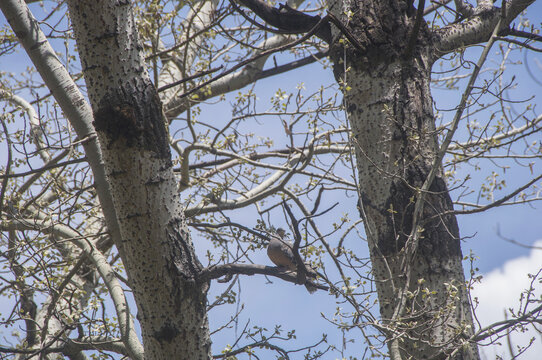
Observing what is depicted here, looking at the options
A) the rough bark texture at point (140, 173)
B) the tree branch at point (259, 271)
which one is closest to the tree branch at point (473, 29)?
the tree branch at point (259, 271)

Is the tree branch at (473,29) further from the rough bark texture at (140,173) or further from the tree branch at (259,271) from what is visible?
the rough bark texture at (140,173)

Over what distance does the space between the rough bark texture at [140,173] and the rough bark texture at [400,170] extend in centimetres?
96

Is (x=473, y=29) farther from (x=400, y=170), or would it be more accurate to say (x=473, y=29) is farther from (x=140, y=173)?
(x=140, y=173)

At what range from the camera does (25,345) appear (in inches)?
159

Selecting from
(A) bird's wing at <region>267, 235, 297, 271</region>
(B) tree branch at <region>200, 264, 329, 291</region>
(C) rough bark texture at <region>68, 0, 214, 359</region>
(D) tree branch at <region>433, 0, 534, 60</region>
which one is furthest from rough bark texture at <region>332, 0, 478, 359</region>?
(A) bird's wing at <region>267, 235, 297, 271</region>

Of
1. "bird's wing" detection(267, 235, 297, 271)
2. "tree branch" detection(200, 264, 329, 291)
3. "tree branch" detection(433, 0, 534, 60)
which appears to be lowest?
"tree branch" detection(200, 264, 329, 291)

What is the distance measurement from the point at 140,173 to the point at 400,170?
128 cm

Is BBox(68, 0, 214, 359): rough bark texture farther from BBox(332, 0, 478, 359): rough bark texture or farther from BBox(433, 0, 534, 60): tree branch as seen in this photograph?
BBox(433, 0, 534, 60): tree branch

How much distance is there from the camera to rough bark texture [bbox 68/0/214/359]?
234 centimetres

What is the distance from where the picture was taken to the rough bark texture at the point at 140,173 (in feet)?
7.68

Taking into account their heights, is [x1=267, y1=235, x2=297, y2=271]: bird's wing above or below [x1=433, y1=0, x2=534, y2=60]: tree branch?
below

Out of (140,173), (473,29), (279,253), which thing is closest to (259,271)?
(140,173)

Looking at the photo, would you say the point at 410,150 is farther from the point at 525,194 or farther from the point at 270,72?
the point at 270,72

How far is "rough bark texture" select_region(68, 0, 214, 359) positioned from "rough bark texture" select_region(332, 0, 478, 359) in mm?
955
